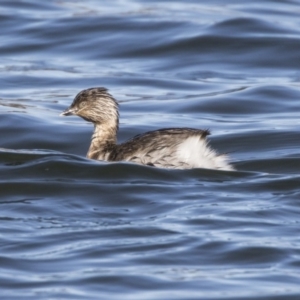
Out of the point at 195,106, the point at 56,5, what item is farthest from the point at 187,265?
the point at 56,5

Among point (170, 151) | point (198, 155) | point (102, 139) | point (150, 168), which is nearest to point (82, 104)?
point (102, 139)

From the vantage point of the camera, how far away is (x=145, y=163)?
1046 cm

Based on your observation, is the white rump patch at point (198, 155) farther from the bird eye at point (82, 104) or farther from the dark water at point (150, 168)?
the bird eye at point (82, 104)

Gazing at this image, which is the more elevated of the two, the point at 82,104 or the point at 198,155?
the point at 82,104

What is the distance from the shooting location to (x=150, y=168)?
33.9ft

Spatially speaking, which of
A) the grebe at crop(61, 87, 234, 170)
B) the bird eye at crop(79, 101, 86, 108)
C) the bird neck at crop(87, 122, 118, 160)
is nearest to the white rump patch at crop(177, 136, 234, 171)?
the grebe at crop(61, 87, 234, 170)

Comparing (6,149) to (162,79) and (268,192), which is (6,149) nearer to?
(268,192)

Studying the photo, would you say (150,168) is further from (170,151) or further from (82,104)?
(82,104)

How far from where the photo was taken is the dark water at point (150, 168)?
7.81 metres

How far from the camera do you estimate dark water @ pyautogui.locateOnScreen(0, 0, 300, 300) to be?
308 inches

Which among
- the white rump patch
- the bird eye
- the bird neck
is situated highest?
the bird eye

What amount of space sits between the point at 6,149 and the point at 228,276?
15.7 feet

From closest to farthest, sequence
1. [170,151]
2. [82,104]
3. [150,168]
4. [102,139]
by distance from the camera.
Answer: [170,151] < [150,168] < [102,139] < [82,104]

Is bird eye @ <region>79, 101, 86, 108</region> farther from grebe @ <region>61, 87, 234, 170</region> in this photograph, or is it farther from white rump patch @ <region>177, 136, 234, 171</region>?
white rump patch @ <region>177, 136, 234, 171</region>
